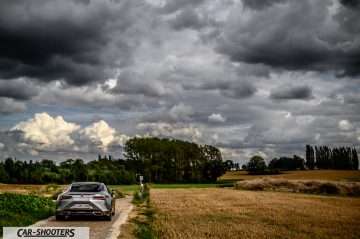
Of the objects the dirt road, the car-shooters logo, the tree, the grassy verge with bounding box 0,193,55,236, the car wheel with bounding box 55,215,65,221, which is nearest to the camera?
the car-shooters logo

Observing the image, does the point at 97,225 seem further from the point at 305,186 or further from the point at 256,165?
the point at 256,165

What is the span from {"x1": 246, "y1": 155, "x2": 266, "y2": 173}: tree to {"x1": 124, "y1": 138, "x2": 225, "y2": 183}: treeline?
613 inches

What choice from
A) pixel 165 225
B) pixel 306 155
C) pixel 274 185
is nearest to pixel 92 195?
pixel 165 225

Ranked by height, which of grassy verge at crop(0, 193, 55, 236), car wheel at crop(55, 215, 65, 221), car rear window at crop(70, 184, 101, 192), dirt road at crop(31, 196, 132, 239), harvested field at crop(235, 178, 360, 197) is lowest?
harvested field at crop(235, 178, 360, 197)

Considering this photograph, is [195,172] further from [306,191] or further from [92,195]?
[92,195]

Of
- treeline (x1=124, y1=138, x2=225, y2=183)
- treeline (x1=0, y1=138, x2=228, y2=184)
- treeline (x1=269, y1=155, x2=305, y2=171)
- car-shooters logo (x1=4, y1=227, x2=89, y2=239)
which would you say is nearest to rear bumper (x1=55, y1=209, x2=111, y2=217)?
car-shooters logo (x1=4, y1=227, x2=89, y2=239)

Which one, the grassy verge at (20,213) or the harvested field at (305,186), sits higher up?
the grassy verge at (20,213)

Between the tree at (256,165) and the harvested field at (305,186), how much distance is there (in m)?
73.1

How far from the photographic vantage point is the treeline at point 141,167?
9531 cm

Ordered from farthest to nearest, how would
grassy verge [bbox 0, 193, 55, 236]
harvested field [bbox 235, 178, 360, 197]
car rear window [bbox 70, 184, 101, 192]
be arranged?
harvested field [bbox 235, 178, 360, 197], car rear window [bbox 70, 184, 101, 192], grassy verge [bbox 0, 193, 55, 236]

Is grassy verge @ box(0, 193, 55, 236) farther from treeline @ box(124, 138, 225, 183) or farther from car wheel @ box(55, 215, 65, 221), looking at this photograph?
treeline @ box(124, 138, 225, 183)

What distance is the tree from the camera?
444 ft

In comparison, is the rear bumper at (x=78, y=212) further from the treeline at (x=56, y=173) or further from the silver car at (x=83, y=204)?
the treeline at (x=56, y=173)

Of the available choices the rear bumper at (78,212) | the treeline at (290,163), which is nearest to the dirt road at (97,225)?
the rear bumper at (78,212)
